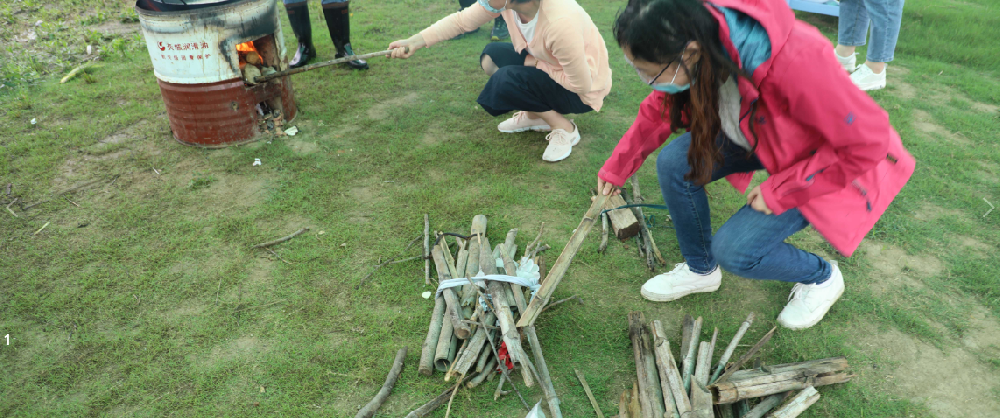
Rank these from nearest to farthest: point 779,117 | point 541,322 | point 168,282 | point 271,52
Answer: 1. point 779,117
2. point 541,322
3. point 168,282
4. point 271,52

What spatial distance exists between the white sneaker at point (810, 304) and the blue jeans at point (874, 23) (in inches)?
141

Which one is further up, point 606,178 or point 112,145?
point 606,178

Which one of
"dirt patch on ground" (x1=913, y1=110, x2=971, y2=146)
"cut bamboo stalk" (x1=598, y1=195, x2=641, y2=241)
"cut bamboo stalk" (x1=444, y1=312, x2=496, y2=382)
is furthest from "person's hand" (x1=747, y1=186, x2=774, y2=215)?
"dirt patch on ground" (x1=913, y1=110, x2=971, y2=146)

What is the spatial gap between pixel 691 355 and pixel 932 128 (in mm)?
3900

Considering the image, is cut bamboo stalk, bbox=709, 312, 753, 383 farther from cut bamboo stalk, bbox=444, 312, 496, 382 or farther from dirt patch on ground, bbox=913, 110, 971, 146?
dirt patch on ground, bbox=913, 110, 971, 146

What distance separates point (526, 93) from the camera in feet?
13.5

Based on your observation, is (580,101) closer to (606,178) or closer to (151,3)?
(606,178)

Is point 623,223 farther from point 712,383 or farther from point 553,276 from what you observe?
point 712,383

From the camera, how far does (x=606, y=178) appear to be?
8.66 ft

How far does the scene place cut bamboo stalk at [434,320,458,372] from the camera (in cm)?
253

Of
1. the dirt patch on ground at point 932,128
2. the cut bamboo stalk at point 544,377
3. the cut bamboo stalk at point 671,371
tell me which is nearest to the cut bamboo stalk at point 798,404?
the cut bamboo stalk at point 671,371

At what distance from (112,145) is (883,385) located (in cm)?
545

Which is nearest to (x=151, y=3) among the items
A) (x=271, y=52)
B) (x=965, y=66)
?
(x=271, y=52)

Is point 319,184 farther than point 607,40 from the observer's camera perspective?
No
